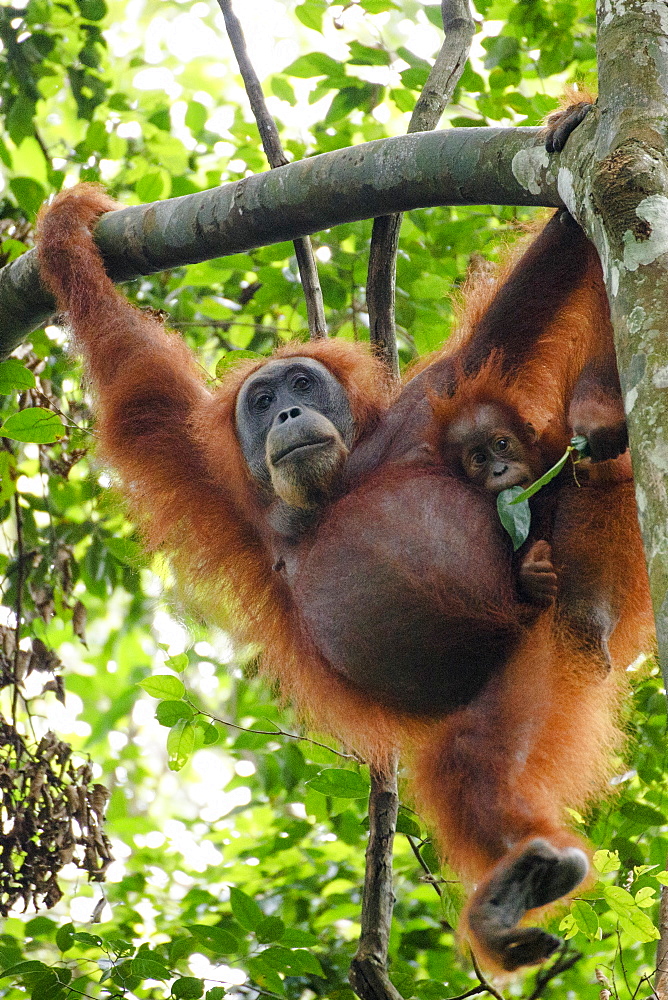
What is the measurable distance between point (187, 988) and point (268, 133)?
2.75 metres

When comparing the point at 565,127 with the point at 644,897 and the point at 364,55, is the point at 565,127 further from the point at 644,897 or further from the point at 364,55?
the point at 364,55

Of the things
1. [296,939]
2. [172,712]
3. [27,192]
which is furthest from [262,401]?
[296,939]

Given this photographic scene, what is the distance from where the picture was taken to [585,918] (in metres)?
2.73

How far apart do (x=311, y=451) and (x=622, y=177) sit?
1.53 meters

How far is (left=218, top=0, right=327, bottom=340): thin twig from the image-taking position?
356 cm

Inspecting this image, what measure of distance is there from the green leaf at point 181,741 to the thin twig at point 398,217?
1.45m

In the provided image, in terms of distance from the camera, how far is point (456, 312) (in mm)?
3613

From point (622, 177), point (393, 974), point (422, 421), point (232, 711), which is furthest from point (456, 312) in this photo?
point (232, 711)

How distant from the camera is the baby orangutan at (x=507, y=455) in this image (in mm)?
2859

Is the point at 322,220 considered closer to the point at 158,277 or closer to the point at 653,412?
the point at 653,412

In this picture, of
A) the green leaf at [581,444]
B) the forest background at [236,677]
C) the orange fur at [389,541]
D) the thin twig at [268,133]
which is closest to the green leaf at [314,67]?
the forest background at [236,677]

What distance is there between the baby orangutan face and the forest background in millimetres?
922

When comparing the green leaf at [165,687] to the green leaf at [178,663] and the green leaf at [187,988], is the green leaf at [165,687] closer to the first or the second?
the green leaf at [178,663]

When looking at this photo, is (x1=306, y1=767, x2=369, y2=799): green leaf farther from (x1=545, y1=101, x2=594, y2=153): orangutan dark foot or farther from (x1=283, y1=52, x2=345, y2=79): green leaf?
(x1=283, y1=52, x2=345, y2=79): green leaf
